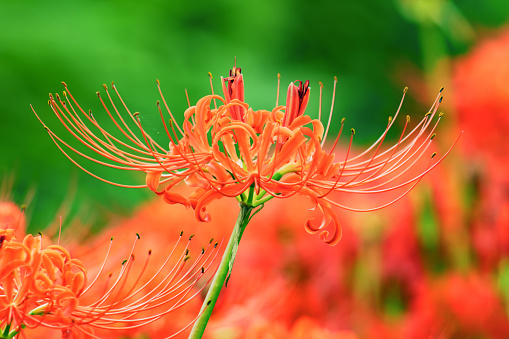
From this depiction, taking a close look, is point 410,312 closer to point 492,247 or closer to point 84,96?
point 492,247

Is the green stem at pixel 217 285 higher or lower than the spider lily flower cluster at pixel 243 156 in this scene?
lower

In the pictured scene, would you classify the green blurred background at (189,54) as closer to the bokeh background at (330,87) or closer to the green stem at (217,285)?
the bokeh background at (330,87)

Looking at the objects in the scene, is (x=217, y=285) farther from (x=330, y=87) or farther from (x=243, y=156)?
(x=330, y=87)

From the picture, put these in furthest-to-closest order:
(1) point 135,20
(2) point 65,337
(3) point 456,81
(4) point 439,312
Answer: (1) point 135,20, (3) point 456,81, (4) point 439,312, (2) point 65,337

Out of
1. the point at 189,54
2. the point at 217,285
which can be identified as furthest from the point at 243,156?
the point at 189,54

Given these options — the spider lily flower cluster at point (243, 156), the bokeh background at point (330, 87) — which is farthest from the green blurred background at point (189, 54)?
the spider lily flower cluster at point (243, 156)

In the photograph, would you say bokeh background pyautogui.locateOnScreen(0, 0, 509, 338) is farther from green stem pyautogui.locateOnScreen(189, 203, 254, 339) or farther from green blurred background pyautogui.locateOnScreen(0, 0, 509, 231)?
green stem pyautogui.locateOnScreen(189, 203, 254, 339)

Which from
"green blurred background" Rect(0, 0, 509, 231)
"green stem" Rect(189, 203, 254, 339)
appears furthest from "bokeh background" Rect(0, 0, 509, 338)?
"green stem" Rect(189, 203, 254, 339)

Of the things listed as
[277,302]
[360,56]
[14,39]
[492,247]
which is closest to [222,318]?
[277,302]
